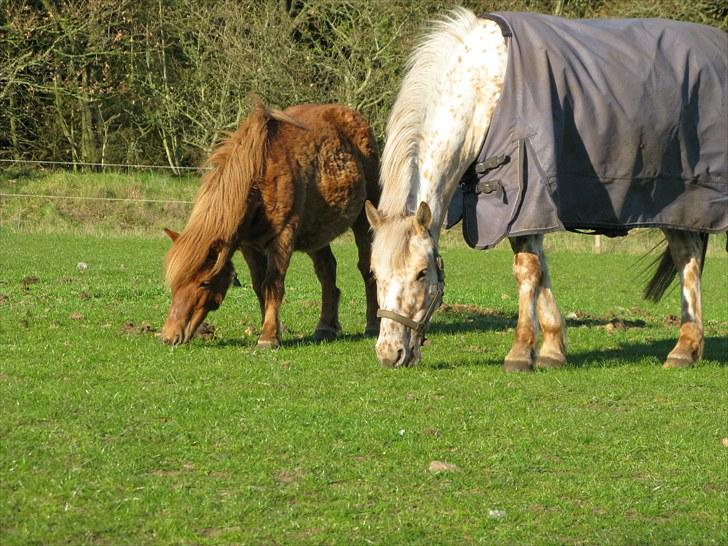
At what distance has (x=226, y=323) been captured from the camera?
1144cm

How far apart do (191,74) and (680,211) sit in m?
24.0

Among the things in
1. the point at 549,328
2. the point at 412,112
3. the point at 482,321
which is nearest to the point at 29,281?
the point at 482,321

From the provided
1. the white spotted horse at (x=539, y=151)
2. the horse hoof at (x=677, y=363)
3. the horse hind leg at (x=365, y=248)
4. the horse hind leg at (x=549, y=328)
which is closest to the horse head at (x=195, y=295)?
the white spotted horse at (x=539, y=151)

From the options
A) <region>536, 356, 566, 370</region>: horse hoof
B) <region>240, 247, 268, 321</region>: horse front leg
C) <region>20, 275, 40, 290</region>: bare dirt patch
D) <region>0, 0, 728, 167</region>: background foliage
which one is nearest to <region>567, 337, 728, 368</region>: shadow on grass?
<region>536, 356, 566, 370</region>: horse hoof

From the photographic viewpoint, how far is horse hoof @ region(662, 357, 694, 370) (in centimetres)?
964

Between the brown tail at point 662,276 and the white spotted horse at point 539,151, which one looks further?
the brown tail at point 662,276

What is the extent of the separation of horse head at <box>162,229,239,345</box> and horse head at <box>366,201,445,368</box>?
5.34 ft

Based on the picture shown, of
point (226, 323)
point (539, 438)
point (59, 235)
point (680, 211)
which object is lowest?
point (59, 235)

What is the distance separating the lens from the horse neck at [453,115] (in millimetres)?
8797

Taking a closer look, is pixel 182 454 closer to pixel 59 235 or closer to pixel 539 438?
pixel 539 438

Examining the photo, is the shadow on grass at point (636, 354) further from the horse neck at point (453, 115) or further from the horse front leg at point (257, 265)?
the horse front leg at point (257, 265)

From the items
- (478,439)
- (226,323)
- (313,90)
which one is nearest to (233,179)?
(226,323)

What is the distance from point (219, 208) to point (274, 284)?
89cm

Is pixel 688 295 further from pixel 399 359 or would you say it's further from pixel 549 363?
pixel 399 359
